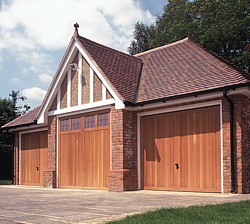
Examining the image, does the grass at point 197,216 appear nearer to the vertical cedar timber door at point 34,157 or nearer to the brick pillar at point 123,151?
the brick pillar at point 123,151

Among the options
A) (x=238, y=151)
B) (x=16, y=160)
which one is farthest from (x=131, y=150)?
(x=16, y=160)

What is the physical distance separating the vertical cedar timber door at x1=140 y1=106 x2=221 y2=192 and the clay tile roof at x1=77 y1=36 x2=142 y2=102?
5.05 feet

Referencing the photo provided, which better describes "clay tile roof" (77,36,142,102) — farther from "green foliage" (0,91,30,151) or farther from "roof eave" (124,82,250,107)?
"green foliage" (0,91,30,151)

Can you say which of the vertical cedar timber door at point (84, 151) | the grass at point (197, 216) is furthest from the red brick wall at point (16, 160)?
the grass at point (197, 216)

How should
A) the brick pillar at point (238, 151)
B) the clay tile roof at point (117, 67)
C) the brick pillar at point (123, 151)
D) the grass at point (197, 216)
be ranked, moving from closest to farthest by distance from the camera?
the grass at point (197, 216) → the brick pillar at point (238, 151) → the brick pillar at point (123, 151) → the clay tile roof at point (117, 67)

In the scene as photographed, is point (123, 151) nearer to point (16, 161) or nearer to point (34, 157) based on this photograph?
point (34, 157)

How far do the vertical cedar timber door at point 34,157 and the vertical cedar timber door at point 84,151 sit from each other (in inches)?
94.1

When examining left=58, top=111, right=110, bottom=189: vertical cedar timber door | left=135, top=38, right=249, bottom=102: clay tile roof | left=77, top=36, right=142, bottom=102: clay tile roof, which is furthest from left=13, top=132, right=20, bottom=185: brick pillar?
left=135, top=38, right=249, bottom=102: clay tile roof

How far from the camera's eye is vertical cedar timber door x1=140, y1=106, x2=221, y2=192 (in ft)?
48.8

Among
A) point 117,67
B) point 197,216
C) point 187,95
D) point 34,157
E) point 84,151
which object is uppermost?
point 117,67

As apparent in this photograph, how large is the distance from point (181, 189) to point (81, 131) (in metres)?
5.58

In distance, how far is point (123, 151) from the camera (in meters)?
16.8

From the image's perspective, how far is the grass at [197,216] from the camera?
7.67 metres

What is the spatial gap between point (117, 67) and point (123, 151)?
4.29 meters
